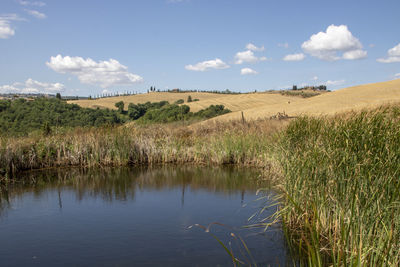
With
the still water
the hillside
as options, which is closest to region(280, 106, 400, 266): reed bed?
the still water

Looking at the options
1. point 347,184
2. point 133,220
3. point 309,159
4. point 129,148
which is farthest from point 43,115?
point 347,184

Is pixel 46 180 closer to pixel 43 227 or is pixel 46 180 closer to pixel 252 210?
pixel 43 227

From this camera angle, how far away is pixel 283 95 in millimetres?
69438

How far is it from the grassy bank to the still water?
0.86 metres

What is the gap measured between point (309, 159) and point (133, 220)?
4030 mm

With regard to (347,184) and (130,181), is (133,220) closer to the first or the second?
(130,181)

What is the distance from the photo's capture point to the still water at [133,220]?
19.5 ft

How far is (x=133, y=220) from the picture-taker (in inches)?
307

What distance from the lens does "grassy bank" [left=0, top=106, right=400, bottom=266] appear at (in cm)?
426

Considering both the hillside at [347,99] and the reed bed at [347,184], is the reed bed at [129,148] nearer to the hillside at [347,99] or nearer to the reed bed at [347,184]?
the reed bed at [347,184]

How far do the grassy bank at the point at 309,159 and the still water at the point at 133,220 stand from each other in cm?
86

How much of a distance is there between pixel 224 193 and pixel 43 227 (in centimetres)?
488

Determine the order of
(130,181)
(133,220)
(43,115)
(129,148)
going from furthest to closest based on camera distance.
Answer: (43,115), (129,148), (130,181), (133,220)

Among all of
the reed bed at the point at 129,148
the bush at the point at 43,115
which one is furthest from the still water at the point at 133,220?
the bush at the point at 43,115
